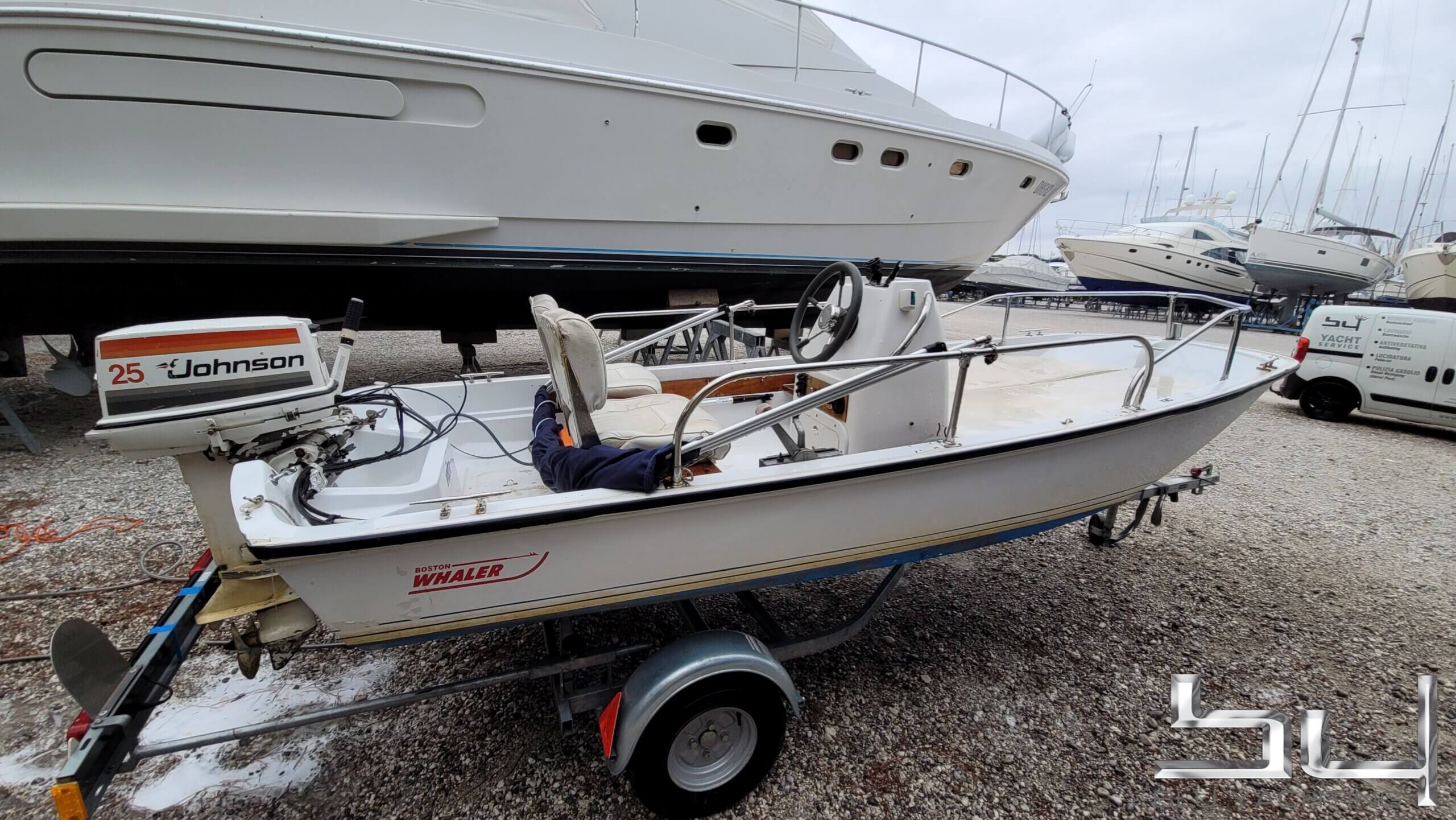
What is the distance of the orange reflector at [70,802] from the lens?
1107 mm

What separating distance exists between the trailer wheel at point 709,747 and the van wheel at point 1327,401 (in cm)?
730

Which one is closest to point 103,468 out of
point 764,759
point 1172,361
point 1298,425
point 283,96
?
point 283,96

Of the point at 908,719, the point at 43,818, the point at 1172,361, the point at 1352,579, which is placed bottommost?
the point at 43,818

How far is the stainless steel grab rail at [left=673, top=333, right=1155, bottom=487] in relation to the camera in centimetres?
154

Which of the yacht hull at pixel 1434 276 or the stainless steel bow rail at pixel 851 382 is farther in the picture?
the yacht hull at pixel 1434 276

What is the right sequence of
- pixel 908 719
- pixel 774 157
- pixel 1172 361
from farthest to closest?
pixel 774 157
pixel 1172 361
pixel 908 719

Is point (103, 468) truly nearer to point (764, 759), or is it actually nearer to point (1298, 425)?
point (764, 759)

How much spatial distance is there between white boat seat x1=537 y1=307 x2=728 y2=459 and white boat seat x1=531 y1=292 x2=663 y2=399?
6.0 inches

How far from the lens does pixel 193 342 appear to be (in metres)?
1.66

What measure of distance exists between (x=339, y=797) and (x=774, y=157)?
4721 millimetres

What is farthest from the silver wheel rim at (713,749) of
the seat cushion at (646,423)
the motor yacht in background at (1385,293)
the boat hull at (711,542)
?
the motor yacht in background at (1385,293)

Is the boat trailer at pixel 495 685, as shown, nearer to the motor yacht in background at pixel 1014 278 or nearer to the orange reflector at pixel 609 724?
the orange reflector at pixel 609 724

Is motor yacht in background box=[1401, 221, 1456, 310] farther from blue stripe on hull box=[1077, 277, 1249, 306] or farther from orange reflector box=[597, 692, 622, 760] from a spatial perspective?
orange reflector box=[597, 692, 622, 760]

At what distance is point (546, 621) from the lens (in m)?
1.78
